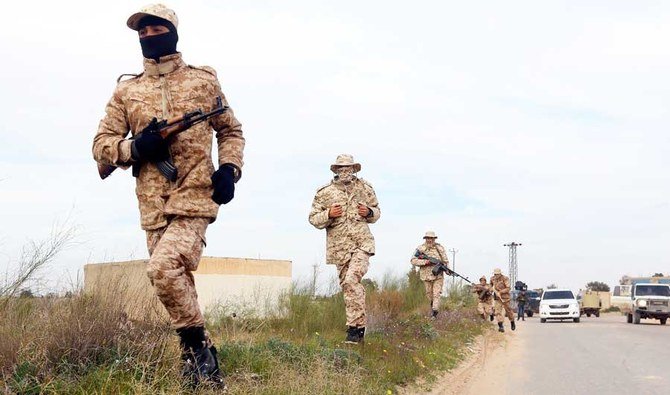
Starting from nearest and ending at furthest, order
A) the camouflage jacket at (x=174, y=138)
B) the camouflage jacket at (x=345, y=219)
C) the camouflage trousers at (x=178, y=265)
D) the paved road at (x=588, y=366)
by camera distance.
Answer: the camouflage trousers at (x=178, y=265) < the camouflage jacket at (x=174, y=138) < the paved road at (x=588, y=366) < the camouflage jacket at (x=345, y=219)

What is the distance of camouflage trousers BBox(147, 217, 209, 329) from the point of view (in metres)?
4.44

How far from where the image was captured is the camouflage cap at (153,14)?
4.73 m

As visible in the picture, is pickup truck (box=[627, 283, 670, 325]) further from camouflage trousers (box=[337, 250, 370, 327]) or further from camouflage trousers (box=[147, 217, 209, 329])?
camouflage trousers (box=[147, 217, 209, 329])

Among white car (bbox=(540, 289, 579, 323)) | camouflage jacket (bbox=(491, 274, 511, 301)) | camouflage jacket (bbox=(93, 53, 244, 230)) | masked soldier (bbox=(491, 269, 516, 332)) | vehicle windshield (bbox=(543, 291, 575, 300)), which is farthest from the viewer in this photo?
vehicle windshield (bbox=(543, 291, 575, 300))

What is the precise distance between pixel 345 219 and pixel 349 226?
0.33 feet

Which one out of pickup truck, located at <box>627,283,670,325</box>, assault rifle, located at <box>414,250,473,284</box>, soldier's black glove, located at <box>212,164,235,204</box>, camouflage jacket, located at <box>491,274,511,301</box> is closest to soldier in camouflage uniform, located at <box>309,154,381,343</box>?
soldier's black glove, located at <box>212,164,235,204</box>

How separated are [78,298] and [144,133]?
1.64 meters

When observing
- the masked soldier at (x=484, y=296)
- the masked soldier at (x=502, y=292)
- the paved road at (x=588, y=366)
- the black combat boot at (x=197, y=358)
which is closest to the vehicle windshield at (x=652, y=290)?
the masked soldier at (x=502, y=292)

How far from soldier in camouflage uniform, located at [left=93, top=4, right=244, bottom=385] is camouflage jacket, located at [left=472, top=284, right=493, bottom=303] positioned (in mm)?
15745

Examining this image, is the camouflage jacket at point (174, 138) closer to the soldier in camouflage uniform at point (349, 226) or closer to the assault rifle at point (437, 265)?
the soldier in camouflage uniform at point (349, 226)

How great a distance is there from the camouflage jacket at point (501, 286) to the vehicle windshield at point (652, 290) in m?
9.62

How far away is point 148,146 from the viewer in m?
4.49

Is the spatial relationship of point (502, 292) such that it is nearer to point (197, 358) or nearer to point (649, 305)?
point (649, 305)

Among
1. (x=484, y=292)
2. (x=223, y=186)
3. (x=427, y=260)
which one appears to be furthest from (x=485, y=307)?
(x=223, y=186)
